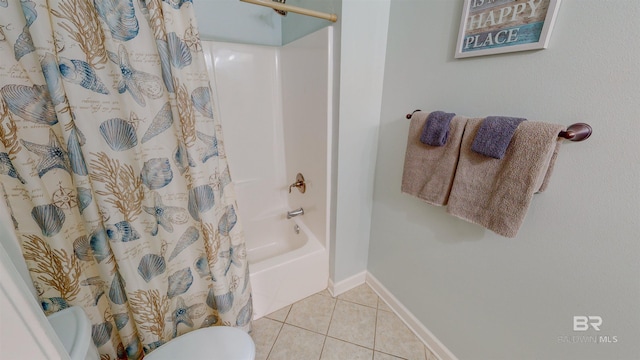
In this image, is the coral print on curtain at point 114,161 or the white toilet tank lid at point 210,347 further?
the white toilet tank lid at point 210,347

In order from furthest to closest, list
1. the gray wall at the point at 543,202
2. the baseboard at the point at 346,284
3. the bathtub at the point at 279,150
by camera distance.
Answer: the baseboard at the point at 346,284, the bathtub at the point at 279,150, the gray wall at the point at 543,202

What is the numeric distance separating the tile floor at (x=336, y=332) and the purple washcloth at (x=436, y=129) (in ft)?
3.74

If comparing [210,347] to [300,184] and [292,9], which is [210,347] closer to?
[300,184]

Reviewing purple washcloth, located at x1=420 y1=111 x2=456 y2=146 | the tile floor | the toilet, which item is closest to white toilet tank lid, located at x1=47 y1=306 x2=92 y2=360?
Result: the toilet

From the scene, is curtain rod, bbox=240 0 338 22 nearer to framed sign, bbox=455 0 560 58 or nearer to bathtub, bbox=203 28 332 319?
bathtub, bbox=203 28 332 319

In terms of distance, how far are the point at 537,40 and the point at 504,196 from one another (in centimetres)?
50

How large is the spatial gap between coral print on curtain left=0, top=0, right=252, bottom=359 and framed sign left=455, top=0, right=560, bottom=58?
3.33ft

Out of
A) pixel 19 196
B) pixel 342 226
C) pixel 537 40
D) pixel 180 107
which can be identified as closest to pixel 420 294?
pixel 342 226

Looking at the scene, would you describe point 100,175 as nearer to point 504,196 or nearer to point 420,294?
point 504,196

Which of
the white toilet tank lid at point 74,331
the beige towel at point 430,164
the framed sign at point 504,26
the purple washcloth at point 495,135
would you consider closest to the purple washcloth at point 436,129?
Result: the beige towel at point 430,164

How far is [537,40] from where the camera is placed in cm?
73

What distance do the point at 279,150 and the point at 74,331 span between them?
5.06ft

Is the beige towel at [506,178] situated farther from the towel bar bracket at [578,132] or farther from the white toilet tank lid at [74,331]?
the white toilet tank lid at [74,331]

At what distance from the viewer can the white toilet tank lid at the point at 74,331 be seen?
0.65m
